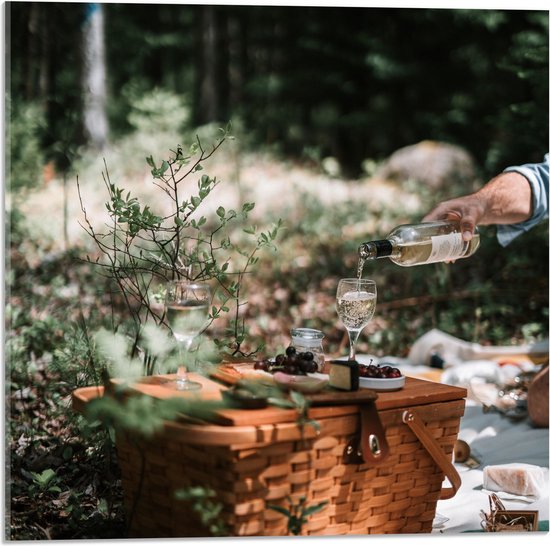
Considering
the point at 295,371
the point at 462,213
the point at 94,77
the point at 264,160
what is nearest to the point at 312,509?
the point at 295,371

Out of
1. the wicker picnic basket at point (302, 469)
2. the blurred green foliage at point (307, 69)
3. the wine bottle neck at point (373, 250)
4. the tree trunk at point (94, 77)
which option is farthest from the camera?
the blurred green foliage at point (307, 69)

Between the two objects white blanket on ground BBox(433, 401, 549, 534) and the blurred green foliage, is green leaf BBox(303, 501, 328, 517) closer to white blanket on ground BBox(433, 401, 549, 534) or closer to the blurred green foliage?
white blanket on ground BBox(433, 401, 549, 534)

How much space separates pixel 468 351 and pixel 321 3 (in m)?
1.92

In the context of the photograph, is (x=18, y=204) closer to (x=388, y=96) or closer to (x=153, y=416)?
(x=153, y=416)

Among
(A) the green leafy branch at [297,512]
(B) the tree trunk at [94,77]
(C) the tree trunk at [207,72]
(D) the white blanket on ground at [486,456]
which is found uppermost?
(C) the tree trunk at [207,72]

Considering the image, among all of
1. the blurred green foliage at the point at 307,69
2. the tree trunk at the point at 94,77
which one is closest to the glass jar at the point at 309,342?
the blurred green foliage at the point at 307,69

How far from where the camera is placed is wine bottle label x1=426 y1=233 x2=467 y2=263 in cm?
222

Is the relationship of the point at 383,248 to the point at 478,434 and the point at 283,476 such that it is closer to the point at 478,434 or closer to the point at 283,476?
the point at 283,476

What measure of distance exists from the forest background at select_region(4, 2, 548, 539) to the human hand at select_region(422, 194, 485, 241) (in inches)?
19.9

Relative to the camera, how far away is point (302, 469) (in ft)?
5.07

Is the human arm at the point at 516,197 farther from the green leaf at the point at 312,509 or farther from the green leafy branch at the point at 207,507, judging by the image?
the green leafy branch at the point at 207,507

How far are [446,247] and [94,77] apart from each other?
6.81 metres

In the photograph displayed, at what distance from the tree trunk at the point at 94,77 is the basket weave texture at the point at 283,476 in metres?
6.52

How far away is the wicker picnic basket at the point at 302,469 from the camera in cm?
147
